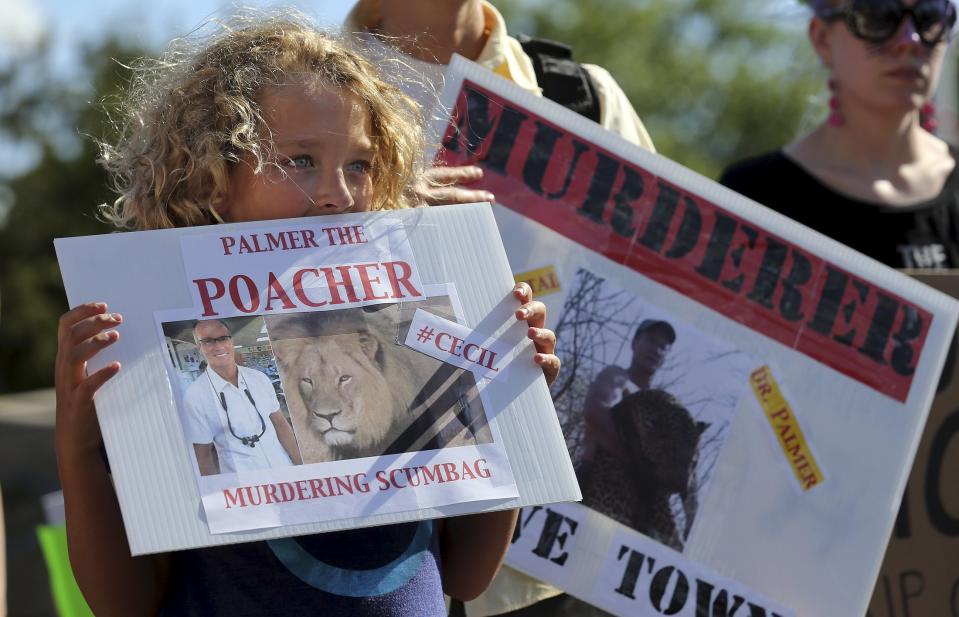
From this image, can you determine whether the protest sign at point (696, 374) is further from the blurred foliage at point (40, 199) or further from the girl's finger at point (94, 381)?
the blurred foliage at point (40, 199)

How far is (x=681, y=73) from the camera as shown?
28688 millimetres

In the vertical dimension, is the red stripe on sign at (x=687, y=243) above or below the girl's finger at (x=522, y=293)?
above

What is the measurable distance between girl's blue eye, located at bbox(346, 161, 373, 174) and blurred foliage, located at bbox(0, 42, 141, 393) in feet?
53.4

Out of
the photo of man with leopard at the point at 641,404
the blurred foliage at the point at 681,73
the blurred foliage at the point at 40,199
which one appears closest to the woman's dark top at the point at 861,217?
the photo of man with leopard at the point at 641,404

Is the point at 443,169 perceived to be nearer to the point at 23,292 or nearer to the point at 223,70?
the point at 223,70

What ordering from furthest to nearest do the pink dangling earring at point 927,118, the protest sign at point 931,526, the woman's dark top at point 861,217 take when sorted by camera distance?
the pink dangling earring at point 927,118
the woman's dark top at point 861,217
the protest sign at point 931,526

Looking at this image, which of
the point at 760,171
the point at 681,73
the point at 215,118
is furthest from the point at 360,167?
the point at 681,73

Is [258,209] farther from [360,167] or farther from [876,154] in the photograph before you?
[876,154]

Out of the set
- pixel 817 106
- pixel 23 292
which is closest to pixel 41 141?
pixel 23 292

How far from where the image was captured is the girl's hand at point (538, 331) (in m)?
1.66

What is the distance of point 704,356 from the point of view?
2141 mm

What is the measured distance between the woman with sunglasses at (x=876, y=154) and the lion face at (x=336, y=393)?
4.92 ft

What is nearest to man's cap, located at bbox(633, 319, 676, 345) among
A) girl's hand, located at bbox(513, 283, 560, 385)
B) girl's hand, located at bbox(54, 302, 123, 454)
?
girl's hand, located at bbox(513, 283, 560, 385)

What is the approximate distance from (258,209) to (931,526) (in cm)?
152
